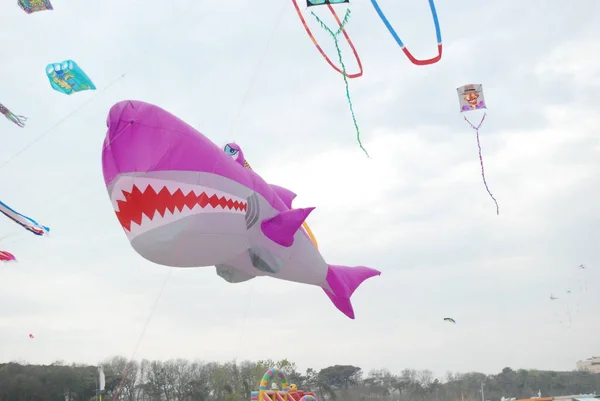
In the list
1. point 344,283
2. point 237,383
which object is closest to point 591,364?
point 237,383

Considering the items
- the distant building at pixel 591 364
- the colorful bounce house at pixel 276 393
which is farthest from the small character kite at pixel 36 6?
the distant building at pixel 591 364

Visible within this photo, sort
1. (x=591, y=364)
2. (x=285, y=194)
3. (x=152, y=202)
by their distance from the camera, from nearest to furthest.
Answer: (x=152, y=202), (x=285, y=194), (x=591, y=364)

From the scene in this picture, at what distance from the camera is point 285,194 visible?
9.98 m

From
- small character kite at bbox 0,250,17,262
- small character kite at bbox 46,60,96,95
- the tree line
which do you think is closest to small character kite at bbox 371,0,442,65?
small character kite at bbox 46,60,96,95

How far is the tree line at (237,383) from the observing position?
117ft

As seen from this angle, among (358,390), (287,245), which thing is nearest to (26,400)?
(358,390)

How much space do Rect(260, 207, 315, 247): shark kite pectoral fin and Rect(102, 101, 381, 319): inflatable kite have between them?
2cm

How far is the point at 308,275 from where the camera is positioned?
995cm

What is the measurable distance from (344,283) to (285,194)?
1905 mm

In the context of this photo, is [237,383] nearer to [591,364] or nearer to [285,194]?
[285,194]

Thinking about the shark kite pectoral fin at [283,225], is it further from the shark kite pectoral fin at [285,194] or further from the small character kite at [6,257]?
the small character kite at [6,257]

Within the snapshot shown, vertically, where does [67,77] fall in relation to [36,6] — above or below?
below

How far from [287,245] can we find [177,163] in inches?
85.5

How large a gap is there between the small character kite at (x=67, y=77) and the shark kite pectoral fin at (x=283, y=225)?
4.52m
